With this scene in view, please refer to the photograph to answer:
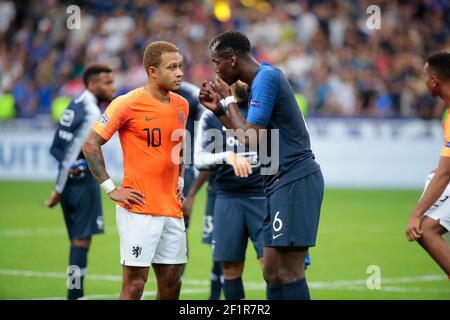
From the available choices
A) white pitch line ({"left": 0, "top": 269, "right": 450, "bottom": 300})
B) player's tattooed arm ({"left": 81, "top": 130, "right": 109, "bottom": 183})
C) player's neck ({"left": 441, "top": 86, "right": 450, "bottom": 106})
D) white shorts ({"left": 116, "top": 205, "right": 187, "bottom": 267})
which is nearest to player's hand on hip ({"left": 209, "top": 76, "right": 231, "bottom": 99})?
player's tattooed arm ({"left": 81, "top": 130, "right": 109, "bottom": 183})

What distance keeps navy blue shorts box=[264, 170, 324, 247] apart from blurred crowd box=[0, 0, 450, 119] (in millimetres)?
14463

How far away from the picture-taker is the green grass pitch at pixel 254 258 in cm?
1066

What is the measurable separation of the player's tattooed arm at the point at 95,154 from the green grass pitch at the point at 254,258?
10.5 feet

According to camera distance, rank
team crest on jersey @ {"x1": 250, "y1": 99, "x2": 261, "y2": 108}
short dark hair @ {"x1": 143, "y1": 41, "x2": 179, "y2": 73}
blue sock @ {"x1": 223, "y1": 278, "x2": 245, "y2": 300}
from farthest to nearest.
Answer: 1. blue sock @ {"x1": 223, "y1": 278, "x2": 245, "y2": 300}
2. short dark hair @ {"x1": 143, "y1": 41, "x2": 179, "y2": 73}
3. team crest on jersey @ {"x1": 250, "y1": 99, "x2": 261, "y2": 108}

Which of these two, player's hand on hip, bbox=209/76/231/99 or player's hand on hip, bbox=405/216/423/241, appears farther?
player's hand on hip, bbox=405/216/423/241

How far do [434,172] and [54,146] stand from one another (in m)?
4.38

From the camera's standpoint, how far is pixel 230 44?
725 cm

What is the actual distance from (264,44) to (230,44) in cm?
1786

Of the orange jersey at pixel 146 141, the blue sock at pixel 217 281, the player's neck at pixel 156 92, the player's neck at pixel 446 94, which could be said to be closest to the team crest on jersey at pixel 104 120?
the orange jersey at pixel 146 141

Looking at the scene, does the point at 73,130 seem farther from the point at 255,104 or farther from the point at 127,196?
the point at 255,104

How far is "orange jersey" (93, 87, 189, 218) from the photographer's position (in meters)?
7.23

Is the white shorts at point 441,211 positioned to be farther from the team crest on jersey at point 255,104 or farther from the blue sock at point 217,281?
the blue sock at point 217,281

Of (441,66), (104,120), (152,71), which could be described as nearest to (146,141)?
(104,120)

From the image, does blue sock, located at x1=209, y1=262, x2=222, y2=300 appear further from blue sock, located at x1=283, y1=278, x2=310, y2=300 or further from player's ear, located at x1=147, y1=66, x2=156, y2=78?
player's ear, located at x1=147, y1=66, x2=156, y2=78
